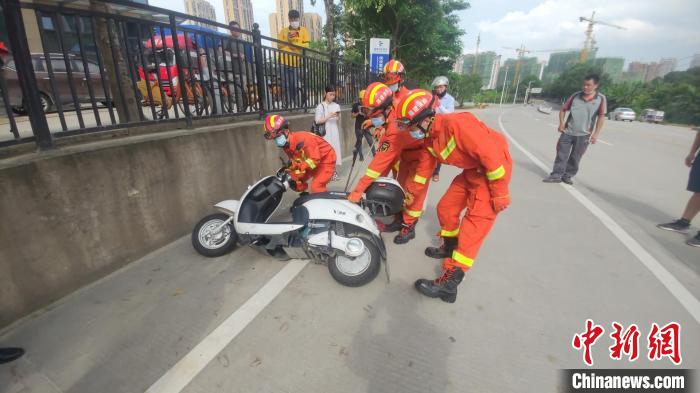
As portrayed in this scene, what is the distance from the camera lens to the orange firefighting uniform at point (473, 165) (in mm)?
2303

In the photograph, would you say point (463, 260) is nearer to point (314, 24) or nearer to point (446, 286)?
point (446, 286)

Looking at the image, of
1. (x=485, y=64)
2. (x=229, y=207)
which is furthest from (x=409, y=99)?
(x=485, y=64)

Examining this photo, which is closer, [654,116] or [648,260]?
[648,260]

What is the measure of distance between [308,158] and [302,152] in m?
0.10

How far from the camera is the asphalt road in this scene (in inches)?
73.0

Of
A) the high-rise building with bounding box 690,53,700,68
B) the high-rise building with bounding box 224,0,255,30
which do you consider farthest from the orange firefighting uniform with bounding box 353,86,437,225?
the high-rise building with bounding box 690,53,700,68

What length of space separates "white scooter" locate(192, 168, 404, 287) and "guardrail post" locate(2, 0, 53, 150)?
1.41m

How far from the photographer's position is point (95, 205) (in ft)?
8.73

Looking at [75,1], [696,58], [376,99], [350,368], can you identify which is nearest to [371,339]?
[350,368]

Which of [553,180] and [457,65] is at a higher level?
[457,65]

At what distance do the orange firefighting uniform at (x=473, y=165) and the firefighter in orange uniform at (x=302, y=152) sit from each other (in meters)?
1.38

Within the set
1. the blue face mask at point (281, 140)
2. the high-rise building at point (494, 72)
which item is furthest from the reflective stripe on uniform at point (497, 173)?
the high-rise building at point (494, 72)

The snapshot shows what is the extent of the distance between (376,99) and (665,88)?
2059 inches

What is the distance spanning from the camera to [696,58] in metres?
49.5
